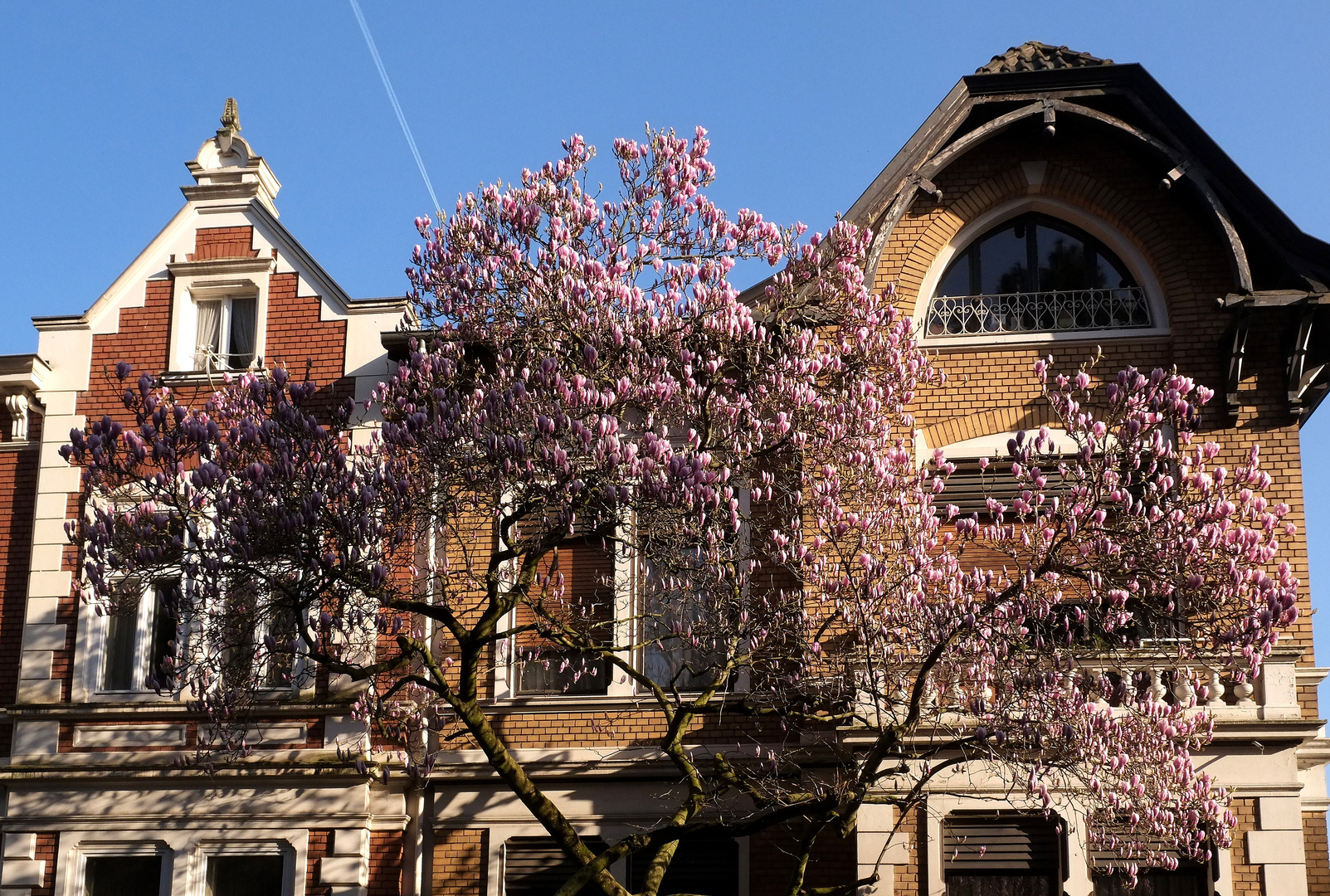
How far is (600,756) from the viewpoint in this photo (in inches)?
603

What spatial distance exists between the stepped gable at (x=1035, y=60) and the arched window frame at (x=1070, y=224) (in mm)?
1432

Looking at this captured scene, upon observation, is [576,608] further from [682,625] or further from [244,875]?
[244,875]

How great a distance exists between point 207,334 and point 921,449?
335 inches

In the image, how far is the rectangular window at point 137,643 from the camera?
53.3 ft

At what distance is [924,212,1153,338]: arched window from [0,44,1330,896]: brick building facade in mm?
27

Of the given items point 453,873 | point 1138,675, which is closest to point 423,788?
point 453,873

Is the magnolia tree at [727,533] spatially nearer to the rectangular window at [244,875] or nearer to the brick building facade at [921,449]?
the brick building facade at [921,449]

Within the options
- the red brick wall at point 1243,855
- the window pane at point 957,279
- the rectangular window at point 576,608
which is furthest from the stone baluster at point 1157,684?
the rectangular window at point 576,608

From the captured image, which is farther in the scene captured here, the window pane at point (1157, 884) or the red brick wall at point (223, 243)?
the red brick wall at point (223, 243)

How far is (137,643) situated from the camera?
53.5 feet

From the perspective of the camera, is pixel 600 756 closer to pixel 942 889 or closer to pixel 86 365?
pixel 942 889

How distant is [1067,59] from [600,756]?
9.07 metres

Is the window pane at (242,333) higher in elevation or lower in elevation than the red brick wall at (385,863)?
higher

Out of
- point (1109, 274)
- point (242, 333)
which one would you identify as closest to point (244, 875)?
point (242, 333)
